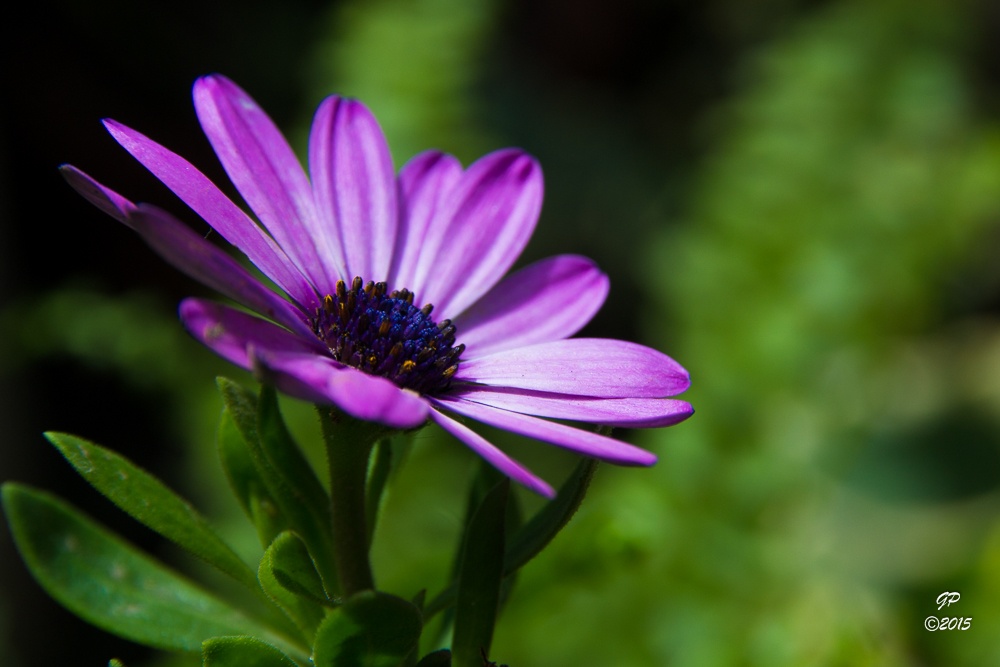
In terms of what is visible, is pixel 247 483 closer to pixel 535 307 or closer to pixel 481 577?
pixel 481 577

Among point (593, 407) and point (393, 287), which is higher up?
point (393, 287)

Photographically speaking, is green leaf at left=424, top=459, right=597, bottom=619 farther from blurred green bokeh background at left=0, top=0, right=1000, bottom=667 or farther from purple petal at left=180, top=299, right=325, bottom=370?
blurred green bokeh background at left=0, top=0, right=1000, bottom=667

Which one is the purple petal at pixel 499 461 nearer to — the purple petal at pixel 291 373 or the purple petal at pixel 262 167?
the purple petal at pixel 291 373

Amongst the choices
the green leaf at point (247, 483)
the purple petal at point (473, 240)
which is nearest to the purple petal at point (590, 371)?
the purple petal at point (473, 240)

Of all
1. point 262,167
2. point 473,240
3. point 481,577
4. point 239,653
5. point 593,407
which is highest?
point 473,240

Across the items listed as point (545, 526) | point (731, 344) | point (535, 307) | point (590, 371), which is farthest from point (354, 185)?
point (731, 344)

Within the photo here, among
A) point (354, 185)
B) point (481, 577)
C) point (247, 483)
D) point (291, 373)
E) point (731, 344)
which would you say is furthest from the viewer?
point (731, 344)
